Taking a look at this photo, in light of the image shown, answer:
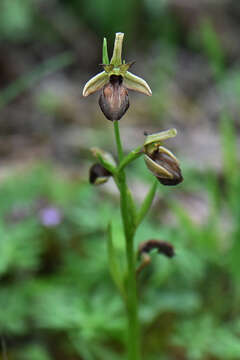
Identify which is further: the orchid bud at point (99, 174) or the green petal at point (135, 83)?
the orchid bud at point (99, 174)

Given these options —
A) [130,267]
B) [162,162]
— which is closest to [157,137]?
[162,162]

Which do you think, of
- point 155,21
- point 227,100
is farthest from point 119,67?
point 155,21

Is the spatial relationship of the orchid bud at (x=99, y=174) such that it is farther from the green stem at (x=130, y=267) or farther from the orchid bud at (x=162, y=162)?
the orchid bud at (x=162, y=162)

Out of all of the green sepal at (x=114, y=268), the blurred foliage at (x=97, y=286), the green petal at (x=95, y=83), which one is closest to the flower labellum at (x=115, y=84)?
the green petal at (x=95, y=83)

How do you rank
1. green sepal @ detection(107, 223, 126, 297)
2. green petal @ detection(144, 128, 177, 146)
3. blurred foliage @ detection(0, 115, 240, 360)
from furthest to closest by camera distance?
blurred foliage @ detection(0, 115, 240, 360), green sepal @ detection(107, 223, 126, 297), green petal @ detection(144, 128, 177, 146)

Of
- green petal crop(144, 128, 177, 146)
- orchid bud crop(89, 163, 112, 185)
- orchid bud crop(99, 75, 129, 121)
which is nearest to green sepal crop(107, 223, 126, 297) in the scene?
orchid bud crop(89, 163, 112, 185)

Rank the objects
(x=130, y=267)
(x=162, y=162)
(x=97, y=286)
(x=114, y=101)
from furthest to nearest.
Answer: (x=97, y=286)
(x=130, y=267)
(x=162, y=162)
(x=114, y=101)

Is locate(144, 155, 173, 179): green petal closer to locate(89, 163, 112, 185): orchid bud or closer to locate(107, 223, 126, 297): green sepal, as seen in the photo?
locate(89, 163, 112, 185): orchid bud

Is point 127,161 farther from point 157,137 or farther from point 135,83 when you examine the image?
point 135,83
